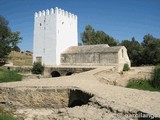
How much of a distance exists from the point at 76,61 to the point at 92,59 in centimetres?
210

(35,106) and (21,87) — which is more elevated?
(21,87)

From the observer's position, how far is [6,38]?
3083 centimetres

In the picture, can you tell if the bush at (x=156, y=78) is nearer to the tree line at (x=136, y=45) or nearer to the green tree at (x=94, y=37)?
the tree line at (x=136, y=45)

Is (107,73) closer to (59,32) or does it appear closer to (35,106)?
(35,106)

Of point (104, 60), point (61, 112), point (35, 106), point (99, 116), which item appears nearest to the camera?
point (99, 116)

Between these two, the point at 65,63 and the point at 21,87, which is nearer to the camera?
the point at 21,87

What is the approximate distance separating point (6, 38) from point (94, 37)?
17.4m

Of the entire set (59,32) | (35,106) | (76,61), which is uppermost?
(59,32)

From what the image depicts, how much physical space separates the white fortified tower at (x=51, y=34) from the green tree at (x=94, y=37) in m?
13.8

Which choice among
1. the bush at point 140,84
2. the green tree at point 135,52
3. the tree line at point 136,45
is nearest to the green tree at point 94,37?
the tree line at point 136,45

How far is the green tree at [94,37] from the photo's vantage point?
41.2 m

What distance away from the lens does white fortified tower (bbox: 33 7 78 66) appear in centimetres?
2538

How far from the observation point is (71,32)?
2794cm

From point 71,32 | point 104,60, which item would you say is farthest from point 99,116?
point 71,32
